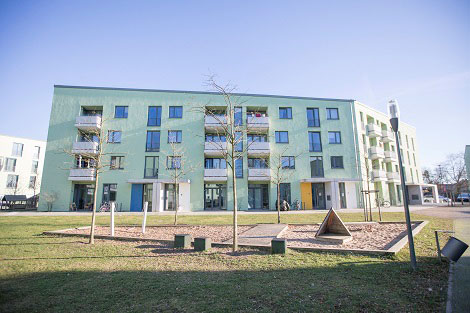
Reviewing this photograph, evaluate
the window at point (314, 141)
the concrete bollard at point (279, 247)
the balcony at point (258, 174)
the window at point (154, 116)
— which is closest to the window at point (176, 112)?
the window at point (154, 116)

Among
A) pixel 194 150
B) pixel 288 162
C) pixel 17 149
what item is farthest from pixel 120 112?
pixel 17 149

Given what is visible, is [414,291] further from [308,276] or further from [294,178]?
[294,178]

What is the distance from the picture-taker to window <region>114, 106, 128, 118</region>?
29500 millimetres

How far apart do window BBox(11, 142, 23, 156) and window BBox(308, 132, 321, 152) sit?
5796 cm

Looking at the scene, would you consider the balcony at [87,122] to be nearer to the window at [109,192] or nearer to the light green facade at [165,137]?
the light green facade at [165,137]

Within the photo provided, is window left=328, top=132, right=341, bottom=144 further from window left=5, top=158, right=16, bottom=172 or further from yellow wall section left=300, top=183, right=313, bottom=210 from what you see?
window left=5, top=158, right=16, bottom=172

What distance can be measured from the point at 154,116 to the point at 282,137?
1639 cm

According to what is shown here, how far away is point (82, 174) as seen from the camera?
89.8ft

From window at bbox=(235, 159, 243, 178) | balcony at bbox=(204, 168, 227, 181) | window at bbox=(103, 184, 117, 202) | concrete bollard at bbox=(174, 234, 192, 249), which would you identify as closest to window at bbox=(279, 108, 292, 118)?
window at bbox=(235, 159, 243, 178)

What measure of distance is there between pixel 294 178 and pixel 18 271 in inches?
1054

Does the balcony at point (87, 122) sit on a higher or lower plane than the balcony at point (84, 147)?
higher

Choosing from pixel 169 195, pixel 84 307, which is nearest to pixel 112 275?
pixel 84 307

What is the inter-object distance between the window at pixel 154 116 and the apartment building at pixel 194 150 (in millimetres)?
119

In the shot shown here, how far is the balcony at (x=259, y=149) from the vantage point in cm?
2901
